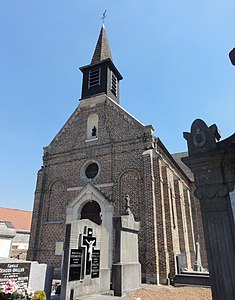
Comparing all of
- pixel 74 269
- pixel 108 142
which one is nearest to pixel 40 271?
pixel 74 269

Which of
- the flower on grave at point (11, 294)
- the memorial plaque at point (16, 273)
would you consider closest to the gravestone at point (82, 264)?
the memorial plaque at point (16, 273)

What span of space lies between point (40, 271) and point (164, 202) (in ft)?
22.8

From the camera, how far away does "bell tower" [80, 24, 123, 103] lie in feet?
53.2

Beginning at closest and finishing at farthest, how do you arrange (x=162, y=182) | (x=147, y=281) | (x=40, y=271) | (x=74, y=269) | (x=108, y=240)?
(x=40, y=271) < (x=74, y=269) < (x=147, y=281) < (x=108, y=240) < (x=162, y=182)

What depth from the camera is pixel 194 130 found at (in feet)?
12.2

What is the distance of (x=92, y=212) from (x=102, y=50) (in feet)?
43.5

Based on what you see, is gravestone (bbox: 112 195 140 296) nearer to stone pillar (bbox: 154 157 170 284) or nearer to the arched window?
stone pillar (bbox: 154 157 170 284)

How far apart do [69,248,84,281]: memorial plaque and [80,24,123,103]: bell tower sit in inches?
437

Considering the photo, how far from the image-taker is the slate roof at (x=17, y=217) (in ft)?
101

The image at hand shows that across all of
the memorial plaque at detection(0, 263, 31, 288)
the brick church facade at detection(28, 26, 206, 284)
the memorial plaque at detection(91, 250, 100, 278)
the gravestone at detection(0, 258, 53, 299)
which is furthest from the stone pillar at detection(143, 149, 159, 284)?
the memorial plaque at detection(0, 263, 31, 288)

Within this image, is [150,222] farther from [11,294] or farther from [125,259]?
[11,294]

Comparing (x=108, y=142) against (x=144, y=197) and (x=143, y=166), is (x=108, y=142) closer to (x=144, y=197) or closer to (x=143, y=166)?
(x=143, y=166)

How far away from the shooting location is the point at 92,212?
41.3 feet

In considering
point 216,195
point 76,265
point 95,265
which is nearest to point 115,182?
point 95,265
